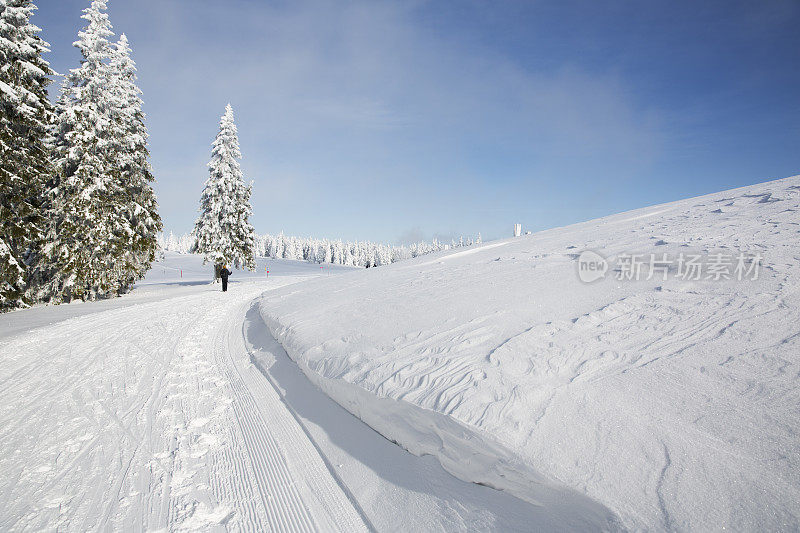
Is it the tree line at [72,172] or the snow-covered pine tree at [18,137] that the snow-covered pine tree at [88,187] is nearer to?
the tree line at [72,172]

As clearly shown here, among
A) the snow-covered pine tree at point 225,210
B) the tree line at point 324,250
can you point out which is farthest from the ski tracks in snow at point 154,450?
the tree line at point 324,250

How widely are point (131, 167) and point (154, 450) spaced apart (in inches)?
750

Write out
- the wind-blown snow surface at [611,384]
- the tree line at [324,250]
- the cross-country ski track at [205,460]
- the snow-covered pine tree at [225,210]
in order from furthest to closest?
1. the tree line at [324,250]
2. the snow-covered pine tree at [225,210]
3. the cross-country ski track at [205,460]
4. the wind-blown snow surface at [611,384]

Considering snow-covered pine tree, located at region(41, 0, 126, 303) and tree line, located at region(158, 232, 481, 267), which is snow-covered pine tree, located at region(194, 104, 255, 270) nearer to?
snow-covered pine tree, located at region(41, 0, 126, 303)

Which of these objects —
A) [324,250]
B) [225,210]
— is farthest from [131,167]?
[324,250]

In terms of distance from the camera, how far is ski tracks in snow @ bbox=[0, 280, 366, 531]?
2625mm

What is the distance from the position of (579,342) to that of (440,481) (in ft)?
6.08

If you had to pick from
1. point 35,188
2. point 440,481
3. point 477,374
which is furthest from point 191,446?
point 35,188

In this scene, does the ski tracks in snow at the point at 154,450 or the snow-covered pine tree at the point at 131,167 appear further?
the snow-covered pine tree at the point at 131,167

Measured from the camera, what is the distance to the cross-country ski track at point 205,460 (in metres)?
2.56

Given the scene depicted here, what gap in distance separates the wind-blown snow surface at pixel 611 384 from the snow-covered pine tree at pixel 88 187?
14.0 m

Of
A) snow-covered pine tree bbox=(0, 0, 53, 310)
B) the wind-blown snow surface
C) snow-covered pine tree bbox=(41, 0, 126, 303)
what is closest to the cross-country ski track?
the wind-blown snow surface

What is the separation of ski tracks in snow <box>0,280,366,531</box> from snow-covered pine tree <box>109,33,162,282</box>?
1238 centimetres

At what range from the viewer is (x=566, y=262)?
20.9 feet
